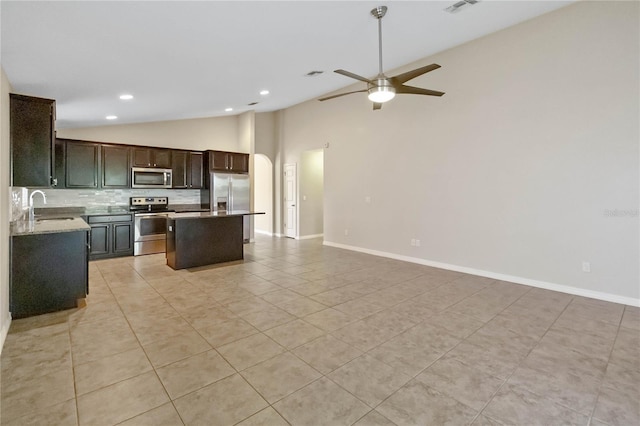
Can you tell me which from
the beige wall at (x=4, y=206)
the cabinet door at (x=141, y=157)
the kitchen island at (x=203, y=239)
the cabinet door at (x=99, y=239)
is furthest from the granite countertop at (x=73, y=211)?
the beige wall at (x=4, y=206)

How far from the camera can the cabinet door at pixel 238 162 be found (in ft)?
25.1

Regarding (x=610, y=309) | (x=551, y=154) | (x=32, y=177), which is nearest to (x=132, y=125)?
(x=32, y=177)

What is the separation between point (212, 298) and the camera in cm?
384

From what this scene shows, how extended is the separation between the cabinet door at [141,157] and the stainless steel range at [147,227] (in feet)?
2.45

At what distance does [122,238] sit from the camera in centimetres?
610

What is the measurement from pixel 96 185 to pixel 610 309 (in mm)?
8306

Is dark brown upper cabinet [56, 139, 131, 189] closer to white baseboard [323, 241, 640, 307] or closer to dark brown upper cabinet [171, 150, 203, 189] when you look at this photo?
dark brown upper cabinet [171, 150, 203, 189]

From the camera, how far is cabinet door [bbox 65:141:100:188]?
5.85 meters

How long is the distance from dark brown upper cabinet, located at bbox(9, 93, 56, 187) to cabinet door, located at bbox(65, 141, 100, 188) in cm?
300

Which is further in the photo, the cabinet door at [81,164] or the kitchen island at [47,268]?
the cabinet door at [81,164]

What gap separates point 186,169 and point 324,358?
20.0 feet

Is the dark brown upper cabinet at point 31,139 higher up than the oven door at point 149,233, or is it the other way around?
the dark brown upper cabinet at point 31,139

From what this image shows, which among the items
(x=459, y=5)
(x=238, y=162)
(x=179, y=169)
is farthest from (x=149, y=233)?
(x=459, y=5)

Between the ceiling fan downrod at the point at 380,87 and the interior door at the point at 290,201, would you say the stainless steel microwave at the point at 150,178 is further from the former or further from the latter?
the ceiling fan downrod at the point at 380,87
